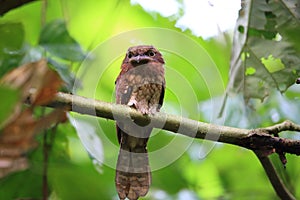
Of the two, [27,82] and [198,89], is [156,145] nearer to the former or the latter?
[198,89]

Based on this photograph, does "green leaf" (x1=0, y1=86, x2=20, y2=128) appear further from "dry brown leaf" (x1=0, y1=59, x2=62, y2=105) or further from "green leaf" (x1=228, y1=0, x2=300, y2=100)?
"green leaf" (x1=228, y1=0, x2=300, y2=100)

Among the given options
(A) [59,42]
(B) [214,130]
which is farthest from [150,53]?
(B) [214,130]

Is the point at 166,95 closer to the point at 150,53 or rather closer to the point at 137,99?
the point at 150,53

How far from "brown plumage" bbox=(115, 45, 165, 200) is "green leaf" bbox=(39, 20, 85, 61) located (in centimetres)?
38

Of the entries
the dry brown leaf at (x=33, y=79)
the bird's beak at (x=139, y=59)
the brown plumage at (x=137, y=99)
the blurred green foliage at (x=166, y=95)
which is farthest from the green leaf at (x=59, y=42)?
the dry brown leaf at (x=33, y=79)

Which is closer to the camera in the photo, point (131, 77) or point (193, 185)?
point (131, 77)

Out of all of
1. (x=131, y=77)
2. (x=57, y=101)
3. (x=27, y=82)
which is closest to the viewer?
(x=27, y=82)

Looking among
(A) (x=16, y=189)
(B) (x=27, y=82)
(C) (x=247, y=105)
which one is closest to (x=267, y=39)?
(C) (x=247, y=105)

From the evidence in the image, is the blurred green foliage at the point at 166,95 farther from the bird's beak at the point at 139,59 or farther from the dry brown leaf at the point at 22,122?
the dry brown leaf at the point at 22,122

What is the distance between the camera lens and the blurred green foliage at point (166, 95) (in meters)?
2.51

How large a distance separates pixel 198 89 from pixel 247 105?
96 centimetres

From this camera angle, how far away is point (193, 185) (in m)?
3.40

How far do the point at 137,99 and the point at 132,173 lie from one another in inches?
15.9

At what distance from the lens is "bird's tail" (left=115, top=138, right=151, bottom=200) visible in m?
2.48
